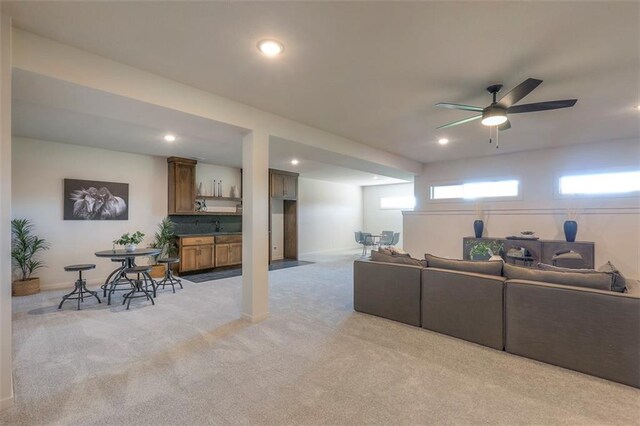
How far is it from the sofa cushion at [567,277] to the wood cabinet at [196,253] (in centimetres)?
582

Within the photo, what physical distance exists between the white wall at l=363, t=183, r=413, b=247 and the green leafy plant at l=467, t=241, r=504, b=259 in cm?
519

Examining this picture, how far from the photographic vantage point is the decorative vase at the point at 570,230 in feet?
17.1

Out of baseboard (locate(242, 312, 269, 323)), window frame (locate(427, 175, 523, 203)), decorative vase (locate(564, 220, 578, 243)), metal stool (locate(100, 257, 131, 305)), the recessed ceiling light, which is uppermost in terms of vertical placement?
the recessed ceiling light

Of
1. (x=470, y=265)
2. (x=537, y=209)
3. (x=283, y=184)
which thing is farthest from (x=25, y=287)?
(x=537, y=209)

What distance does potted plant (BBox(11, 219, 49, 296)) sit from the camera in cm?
468

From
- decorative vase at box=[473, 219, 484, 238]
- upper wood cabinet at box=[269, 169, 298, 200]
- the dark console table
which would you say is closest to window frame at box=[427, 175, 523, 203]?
decorative vase at box=[473, 219, 484, 238]

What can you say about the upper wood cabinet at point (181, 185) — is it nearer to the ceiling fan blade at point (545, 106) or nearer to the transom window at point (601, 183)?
the ceiling fan blade at point (545, 106)

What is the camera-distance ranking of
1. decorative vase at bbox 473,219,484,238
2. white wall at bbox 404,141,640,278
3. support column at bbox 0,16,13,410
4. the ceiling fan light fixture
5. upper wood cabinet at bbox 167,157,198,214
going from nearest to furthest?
support column at bbox 0,16,13,410
the ceiling fan light fixture
white wall at bbox 404,141,640,278
decorative vase at bbox 473,219,484,238
upper wood cabinet at bbox 167,157,198,214

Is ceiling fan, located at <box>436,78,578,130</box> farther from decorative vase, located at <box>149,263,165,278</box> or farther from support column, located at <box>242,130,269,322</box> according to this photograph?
decorative vase, located at <box>149,263,165,278</box>

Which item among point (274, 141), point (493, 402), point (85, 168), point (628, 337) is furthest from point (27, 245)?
point (628, 337)

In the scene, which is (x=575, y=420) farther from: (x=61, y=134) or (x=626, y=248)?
(x=61, y=134)

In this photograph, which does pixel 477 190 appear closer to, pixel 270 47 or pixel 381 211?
pixel 381 211

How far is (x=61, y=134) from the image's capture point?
4.65 metres

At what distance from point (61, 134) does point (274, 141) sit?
351cm
